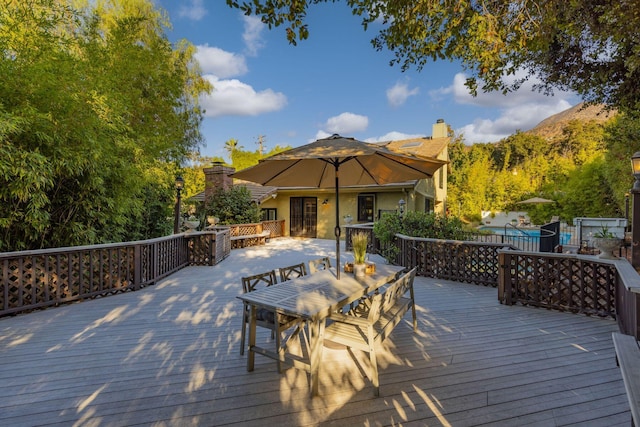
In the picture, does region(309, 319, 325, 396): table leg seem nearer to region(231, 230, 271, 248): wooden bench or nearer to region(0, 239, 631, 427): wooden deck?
region(0, 239, 631, 427): wooden deck

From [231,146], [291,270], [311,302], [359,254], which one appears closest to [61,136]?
[291,270]

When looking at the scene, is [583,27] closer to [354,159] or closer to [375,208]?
[354,159]

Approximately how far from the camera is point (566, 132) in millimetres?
27453

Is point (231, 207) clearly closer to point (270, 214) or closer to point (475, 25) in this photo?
point (270, 214)

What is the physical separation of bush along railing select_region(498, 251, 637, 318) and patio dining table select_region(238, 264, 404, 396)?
2216 mm

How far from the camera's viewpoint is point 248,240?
10.8 meters

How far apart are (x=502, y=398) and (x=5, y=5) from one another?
22.5 feet

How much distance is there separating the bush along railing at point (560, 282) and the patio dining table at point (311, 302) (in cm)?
222

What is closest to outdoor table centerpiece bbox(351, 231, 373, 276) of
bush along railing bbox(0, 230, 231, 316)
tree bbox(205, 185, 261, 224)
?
bush along railing bbox(0, 230, 231, 316)

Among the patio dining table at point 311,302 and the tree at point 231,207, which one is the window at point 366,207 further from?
the patio dining table at point 311,302

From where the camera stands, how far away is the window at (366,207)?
1241 cm

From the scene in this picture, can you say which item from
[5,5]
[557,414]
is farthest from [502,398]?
[5,5]

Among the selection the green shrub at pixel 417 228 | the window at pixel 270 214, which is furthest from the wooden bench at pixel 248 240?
the green shrub at pixel 417 228

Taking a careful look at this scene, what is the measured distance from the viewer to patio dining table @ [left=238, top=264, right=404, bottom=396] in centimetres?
222
